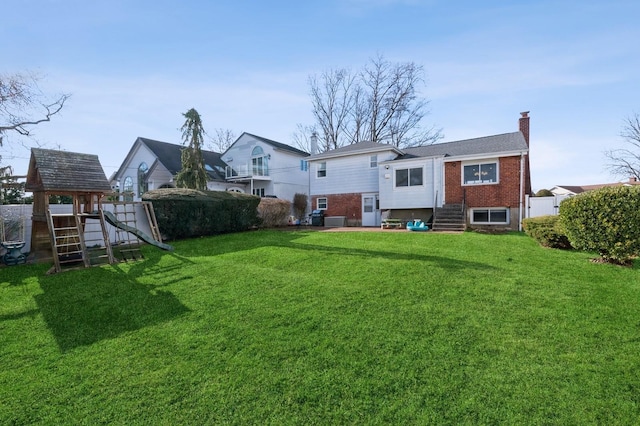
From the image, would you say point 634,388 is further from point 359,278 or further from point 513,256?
point 513,256

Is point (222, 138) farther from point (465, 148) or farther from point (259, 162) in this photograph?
point (465, 148)

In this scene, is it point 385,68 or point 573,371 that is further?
point 385,68

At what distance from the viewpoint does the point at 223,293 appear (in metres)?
5.58

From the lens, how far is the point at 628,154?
28.4m

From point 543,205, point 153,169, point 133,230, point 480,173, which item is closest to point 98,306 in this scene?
point 133,230

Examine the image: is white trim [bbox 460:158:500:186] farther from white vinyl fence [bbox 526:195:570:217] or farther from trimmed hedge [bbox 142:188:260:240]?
trimmed hedge [bbox 142:188:260:240]

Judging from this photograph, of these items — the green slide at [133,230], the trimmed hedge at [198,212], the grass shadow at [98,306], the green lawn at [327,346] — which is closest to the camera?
the green lawn at [327,346]

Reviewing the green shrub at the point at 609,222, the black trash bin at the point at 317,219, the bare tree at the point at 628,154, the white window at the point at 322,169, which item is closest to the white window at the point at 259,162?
the white window at the point at 322,169

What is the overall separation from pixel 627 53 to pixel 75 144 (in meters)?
26.2

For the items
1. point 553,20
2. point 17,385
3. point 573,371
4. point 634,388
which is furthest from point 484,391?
point 553,20

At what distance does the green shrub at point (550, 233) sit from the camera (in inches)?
355

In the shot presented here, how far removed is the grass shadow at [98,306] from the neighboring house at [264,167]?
1966 centimetres

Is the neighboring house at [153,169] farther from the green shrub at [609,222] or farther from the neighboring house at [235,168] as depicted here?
the green shrub at [609,222]

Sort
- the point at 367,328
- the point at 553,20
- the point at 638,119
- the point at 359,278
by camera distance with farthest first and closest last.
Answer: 1. the point at 638,119
2. the point at 553,20
3. the point at 359,278
4. the point at 367,328
